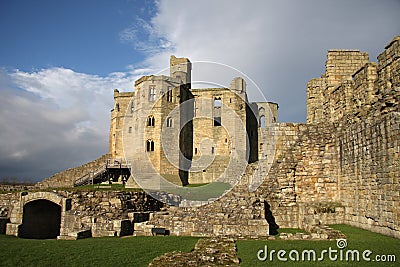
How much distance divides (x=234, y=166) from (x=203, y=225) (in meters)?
25.0

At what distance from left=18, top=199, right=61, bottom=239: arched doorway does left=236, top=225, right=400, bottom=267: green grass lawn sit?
1293 centimetres

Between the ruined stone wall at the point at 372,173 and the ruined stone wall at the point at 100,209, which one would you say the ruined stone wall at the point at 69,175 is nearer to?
the ruined stone wall at the point at 100,209

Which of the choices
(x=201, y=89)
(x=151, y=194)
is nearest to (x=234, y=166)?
(x=201, y=89)

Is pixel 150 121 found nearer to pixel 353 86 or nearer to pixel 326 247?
pixel 353 86

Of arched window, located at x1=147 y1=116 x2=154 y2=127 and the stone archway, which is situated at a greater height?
arched window, located at x1=147 y1=116 x2=154 y2=127

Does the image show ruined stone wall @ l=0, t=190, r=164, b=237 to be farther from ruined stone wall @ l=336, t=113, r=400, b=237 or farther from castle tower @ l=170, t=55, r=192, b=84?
castle tower @ l=170, t=55, r=192, b=84

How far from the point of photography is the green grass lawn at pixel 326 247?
784 centimetres

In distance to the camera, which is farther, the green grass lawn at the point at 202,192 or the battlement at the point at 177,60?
the battlement at the point at 177,60

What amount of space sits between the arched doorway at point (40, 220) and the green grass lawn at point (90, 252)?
701 centimetres

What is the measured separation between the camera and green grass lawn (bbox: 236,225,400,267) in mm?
7836

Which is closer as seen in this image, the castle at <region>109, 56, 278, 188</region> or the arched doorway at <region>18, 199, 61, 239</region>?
the arched doorway at <region>18, 199, 61, 239</region>

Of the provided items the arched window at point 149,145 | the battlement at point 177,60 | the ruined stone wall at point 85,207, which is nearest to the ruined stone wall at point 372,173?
the ruined stone wall at point 85,207

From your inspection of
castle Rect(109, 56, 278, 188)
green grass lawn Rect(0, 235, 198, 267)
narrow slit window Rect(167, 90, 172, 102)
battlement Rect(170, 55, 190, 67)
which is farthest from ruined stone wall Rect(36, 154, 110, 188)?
green grass lawn Rect(0, 235, 198, 267)

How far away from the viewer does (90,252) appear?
33.9 feet
